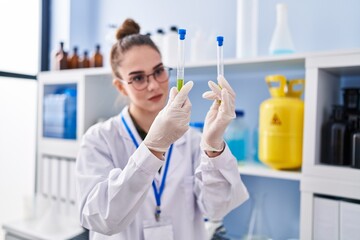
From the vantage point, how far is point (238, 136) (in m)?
1.43

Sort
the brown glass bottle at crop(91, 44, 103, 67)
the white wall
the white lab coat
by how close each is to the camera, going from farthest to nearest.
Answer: the white wall < the brown glass bottle at crop(91, 44, 103, 67) < the white lab coat

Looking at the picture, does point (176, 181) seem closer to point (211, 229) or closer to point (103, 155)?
point (103, 155)

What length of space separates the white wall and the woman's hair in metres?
1.16

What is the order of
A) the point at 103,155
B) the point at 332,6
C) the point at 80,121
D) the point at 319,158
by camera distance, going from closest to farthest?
the point at 103,155 < the point at 319,158 < the point at 332,6 < the point at 80,121

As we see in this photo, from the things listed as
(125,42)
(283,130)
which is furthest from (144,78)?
(283,130)

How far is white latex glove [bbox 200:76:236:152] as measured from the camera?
79 centimetres

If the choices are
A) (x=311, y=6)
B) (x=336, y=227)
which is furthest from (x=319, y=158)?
(x=311, y=6)

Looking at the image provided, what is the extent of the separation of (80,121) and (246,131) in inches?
35.8

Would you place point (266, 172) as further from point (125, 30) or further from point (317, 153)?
point (125, 30)

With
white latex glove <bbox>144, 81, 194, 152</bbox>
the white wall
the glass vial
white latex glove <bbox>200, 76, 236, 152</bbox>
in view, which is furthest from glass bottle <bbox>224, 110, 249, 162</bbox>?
the white wall

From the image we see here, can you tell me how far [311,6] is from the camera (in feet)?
4.54

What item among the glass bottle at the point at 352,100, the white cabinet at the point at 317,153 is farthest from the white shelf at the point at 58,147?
the glass bottle at the point at 352,100

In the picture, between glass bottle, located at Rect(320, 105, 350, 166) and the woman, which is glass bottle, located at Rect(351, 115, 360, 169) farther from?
the woman

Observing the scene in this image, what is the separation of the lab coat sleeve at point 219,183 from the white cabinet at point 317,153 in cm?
27
